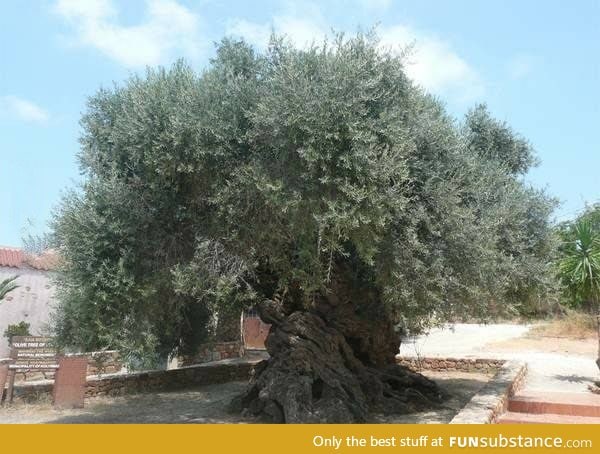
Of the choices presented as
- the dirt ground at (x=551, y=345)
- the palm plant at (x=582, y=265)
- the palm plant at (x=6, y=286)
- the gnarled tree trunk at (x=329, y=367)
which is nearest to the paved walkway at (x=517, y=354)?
the dirt ground at (x=551, y=345)

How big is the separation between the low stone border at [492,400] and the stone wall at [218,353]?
954cm

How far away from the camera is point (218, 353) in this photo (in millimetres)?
21828

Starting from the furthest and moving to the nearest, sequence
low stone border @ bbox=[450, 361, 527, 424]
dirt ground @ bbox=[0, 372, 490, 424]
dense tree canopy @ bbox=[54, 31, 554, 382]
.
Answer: dirt ground @ bbox=[0, 372, 490, 424]
low stone border @ bbox=[450, 361, 527, 424]
dense tree canopy @ bbox=[54, 31, 554, 382]

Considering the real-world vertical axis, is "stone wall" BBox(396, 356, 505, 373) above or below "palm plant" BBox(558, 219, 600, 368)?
below

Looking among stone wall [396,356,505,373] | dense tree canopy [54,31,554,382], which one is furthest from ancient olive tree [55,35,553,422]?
stone wall [396,356,505,373]

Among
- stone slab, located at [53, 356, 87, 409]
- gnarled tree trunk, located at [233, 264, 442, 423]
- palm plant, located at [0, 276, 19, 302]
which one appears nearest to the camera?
gnarled tree trunk, located at [233, 264, 442, 423]

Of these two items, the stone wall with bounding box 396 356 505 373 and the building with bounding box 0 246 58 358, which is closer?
the building with bounding box 0 246 58 358

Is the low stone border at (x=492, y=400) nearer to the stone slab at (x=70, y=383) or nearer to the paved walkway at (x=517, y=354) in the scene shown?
the paved walkway at (x=517, y=354)

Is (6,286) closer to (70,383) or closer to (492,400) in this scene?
(70,383)

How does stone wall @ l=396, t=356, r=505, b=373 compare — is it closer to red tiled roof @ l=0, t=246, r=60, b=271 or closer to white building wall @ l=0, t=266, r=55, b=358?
white building wall @ l=0, t=266, r=55, b=358

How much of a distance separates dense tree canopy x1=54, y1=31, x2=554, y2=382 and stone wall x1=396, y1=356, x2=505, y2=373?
36.7ft

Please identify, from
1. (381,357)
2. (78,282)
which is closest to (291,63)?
(78,282)

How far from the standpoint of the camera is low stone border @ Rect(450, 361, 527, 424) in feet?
29.3
